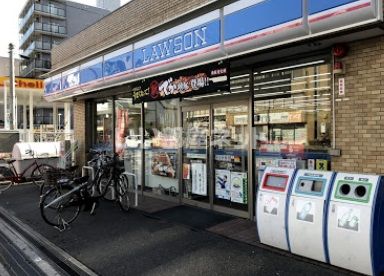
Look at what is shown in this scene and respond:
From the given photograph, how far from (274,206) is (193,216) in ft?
8.94

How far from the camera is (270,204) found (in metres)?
5.48

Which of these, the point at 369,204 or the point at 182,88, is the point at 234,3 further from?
the point at 369,204

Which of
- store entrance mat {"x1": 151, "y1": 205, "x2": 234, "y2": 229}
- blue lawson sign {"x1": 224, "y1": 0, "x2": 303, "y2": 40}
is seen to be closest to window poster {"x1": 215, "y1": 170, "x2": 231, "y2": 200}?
store entrance mat {"x1": 151, "y1": 205, "x2": 234, "y2": 229}

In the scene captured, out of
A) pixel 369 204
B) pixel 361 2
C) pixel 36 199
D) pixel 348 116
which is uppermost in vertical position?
pixel 361 2

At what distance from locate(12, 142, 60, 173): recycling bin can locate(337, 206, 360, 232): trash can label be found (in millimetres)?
10916

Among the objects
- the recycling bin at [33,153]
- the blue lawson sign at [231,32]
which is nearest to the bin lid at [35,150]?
the recycling bin at [33,153]

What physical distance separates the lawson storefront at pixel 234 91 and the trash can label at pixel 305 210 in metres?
1.34

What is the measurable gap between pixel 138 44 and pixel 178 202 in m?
3.74

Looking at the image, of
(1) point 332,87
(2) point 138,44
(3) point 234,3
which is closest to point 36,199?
(2) point 138,44

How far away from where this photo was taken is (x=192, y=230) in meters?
6.82

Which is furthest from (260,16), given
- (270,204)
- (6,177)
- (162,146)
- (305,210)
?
(6,177)

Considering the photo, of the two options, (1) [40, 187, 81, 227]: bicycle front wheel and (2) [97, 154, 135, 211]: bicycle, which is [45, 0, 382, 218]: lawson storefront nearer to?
(2) [97, 154, 135, 211]: bicycle

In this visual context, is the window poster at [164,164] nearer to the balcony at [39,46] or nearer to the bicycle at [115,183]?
the bicycle at [115,183]

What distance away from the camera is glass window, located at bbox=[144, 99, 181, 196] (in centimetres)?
953
